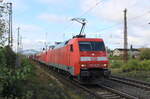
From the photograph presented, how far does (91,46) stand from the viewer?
16531 millimetres

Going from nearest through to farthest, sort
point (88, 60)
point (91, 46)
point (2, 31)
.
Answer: point (2, 31) → point (88, 60) → point (91, 46)

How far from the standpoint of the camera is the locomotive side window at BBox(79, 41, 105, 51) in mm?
16344

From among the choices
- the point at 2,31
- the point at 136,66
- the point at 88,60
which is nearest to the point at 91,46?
the point at 88,60

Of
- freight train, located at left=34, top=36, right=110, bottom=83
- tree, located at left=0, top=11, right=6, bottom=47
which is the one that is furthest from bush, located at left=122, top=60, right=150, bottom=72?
tree, located at left=0, top=11, right=6, bottom=47

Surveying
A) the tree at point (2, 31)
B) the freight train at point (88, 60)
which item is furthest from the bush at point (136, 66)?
the tree at point (2, 31)

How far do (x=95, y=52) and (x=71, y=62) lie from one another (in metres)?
1.74

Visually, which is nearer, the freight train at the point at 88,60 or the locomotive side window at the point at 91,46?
the freight train at the point at 88,60

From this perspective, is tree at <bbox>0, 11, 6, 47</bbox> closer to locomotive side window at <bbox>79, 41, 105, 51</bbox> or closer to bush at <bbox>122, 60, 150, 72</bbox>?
locomotive side window at <bbox>79, 41, 105, 51</bbox>

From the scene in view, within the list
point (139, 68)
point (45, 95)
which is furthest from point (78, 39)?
point (139, 68)

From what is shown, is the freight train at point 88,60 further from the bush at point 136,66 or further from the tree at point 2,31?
the bush at point 136,66

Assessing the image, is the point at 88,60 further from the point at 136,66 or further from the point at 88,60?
the point at 136,66

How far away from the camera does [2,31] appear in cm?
903

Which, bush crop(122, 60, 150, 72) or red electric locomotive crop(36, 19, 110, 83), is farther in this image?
bush crop(122, 60, 150, 72)

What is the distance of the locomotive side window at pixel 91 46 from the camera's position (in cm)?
1634
